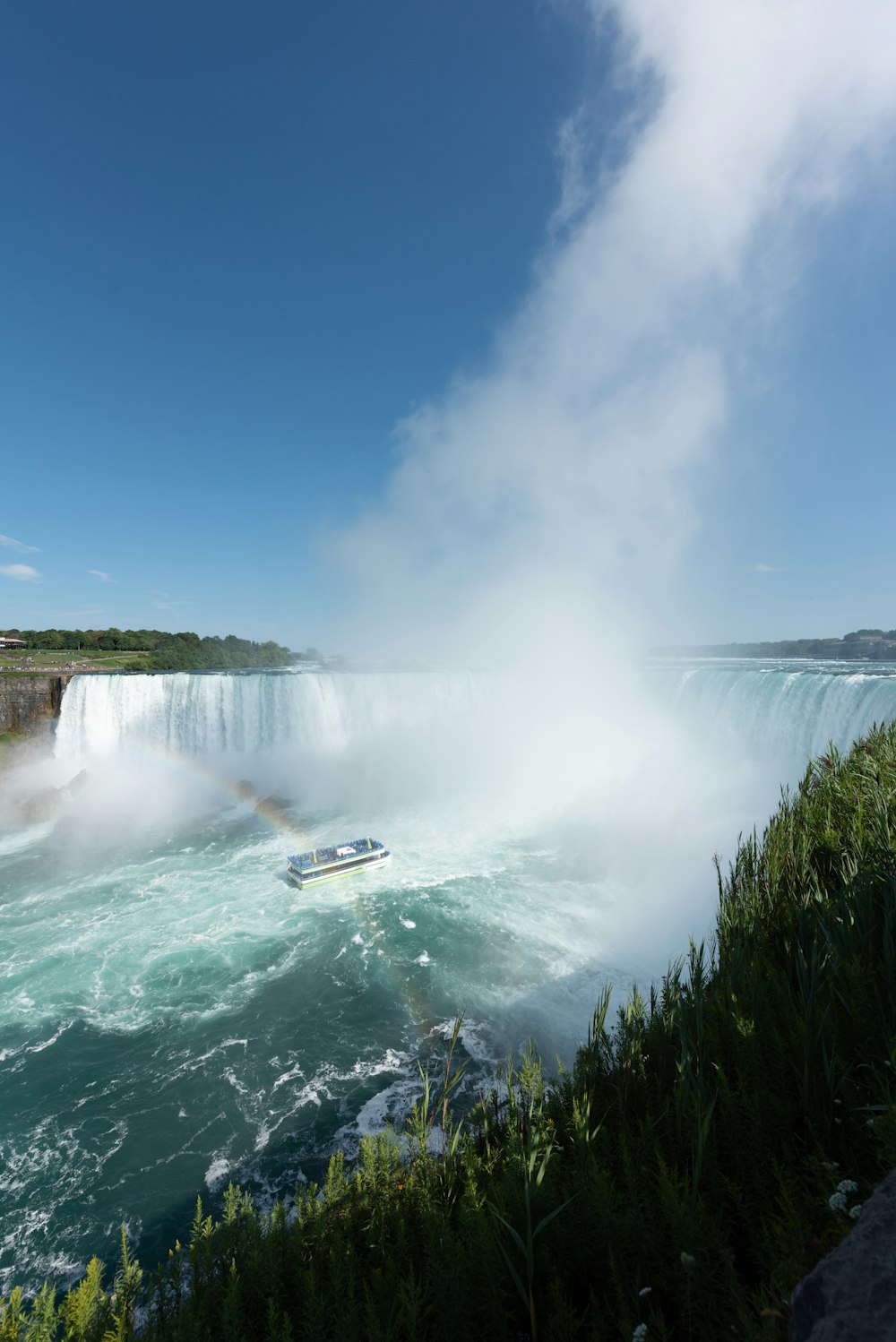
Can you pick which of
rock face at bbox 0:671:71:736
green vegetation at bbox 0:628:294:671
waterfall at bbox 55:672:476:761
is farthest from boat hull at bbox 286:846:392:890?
green vegetation at bbox 0:628:294:671

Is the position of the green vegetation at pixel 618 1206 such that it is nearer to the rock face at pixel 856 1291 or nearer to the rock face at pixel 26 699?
the rock face at pixel 856 1291

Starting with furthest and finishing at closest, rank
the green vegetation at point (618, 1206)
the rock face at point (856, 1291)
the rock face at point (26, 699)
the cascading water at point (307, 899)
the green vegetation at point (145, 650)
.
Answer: the green vegetation at point (145, 650), the rock face at point (26, 699), the cascading water at point (307, 899), the green vegetation at point (618, 1206), the rock face at point (856, 1291)

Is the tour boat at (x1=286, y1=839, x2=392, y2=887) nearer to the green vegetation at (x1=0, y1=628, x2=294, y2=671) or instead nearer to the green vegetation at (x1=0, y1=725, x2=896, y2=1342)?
the green vegetation at (x1=0, y1=725, x2=896, y2=1342)

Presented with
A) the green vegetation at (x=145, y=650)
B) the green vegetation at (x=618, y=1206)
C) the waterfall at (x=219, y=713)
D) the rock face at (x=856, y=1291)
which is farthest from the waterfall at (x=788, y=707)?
the green vegetation at (x=145, y=650)

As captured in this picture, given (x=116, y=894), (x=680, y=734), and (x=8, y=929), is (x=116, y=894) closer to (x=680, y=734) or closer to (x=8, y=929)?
(x=8, y=929)

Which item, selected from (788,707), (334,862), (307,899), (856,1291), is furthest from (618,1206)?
(788,707)

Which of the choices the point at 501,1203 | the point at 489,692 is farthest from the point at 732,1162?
the point at 489,692

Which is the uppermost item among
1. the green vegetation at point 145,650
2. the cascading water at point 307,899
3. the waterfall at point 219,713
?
the green vegetation at point 145,650
